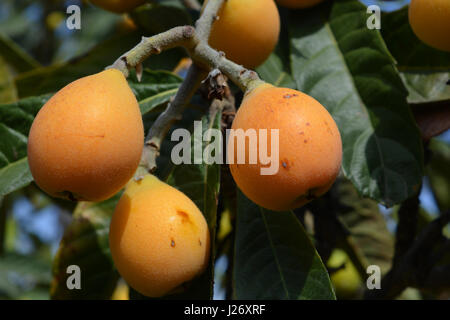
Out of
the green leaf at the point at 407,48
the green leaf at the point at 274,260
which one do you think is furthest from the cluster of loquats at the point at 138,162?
the green leaf at the point at 407,48

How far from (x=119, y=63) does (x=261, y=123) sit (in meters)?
0.32

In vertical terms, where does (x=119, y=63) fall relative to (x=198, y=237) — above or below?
above

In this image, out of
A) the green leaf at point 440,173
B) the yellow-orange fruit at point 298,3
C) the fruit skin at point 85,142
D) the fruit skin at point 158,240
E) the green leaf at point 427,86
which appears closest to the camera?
the fruit skin at point 85,142

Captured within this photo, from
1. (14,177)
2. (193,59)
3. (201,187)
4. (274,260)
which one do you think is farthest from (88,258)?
(193,59)

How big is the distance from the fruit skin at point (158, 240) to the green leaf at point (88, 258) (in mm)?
493

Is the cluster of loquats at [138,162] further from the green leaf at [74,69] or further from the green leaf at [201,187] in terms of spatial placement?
the green leaf at [74,69]

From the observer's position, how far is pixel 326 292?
1198 millimetres

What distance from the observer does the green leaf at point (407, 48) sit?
5.03 ft

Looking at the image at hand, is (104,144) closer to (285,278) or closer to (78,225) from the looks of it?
(285,278)

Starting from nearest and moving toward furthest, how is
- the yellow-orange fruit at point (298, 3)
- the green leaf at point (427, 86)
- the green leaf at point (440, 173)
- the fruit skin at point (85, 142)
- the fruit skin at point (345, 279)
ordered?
the fruit skin at point (85, 142)
the green leaf at point (427, 86)
the yellow-orange fruit at point (298, 3)
the fruit skin at point (345, 279)
the green leaf at point (440, 173)


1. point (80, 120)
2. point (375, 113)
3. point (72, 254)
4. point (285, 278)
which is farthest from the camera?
point (72, 254)
